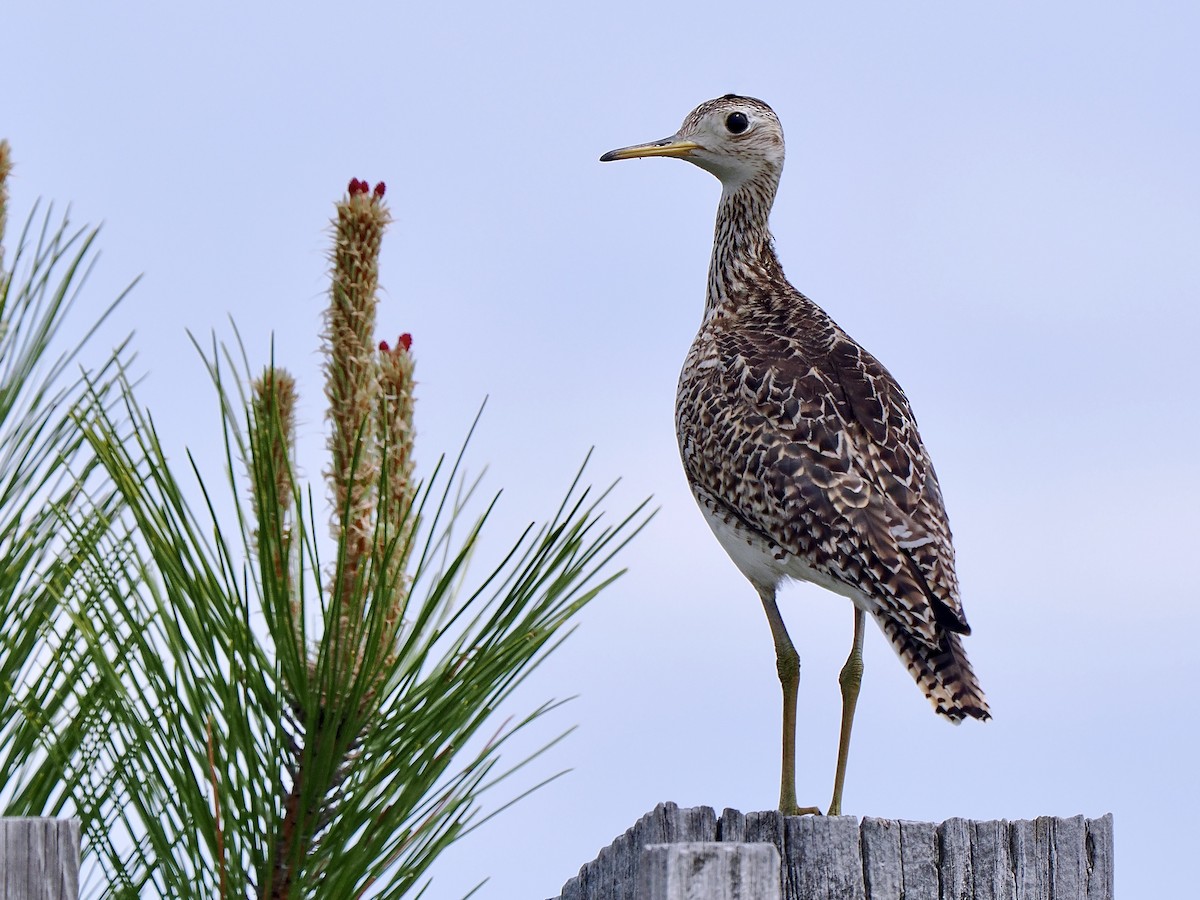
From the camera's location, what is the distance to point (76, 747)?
353cm

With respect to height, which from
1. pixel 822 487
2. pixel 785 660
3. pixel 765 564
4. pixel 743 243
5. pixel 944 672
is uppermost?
pixel 743 243

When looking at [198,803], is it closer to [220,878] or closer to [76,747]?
[220,878]

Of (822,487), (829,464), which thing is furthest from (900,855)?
(829,464)

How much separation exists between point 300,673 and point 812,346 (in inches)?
138

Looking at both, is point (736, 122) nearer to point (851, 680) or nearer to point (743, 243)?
point (743, 243)

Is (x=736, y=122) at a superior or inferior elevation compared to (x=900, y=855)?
superior

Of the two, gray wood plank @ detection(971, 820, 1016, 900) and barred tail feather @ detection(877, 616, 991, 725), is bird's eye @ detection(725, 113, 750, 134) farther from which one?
gray wood plank @ detection(971, 820, 1016, 900)

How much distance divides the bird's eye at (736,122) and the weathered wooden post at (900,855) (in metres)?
3.89

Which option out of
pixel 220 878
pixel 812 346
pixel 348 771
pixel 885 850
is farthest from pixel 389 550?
pixel 812 346


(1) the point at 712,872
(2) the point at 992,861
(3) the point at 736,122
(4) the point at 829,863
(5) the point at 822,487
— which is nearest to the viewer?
(1) the point at 712,872

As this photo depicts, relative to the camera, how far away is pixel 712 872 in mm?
2484

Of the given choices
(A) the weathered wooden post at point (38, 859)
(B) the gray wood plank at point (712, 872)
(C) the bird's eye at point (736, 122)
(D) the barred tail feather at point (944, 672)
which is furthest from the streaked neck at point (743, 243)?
(A) the weathered wooden post at point (38, 859)

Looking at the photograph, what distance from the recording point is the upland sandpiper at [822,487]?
4.92 metres

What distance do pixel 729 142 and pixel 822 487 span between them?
7.76ft
